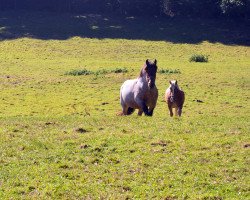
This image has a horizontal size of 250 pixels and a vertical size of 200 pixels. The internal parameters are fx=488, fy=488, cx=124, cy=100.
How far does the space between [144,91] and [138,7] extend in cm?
4523

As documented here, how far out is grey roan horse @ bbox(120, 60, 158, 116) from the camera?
16.9 metres

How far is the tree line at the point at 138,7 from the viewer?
193ft

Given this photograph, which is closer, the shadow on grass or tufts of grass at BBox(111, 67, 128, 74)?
tufts of grass at BBox(111, 67, 128, 74)

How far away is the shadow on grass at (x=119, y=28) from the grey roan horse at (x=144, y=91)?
111 ft

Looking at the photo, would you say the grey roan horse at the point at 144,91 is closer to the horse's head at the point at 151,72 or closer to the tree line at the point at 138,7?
the horse's head at the point at 151,72

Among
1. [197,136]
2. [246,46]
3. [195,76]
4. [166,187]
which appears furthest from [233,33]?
[166,187]

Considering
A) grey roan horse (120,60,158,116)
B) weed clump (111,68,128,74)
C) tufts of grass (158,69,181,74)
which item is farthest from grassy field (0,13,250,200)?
tufts of grass (158,69,181,74)

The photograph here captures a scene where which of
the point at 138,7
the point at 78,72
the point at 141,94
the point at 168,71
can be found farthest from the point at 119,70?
the point at 138,7

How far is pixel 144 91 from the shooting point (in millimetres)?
17438

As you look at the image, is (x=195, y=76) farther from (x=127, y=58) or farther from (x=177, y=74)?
(x=127, y=58)

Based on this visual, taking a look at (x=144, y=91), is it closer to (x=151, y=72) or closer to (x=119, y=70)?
(x=151, y=72)

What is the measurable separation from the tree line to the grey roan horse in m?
39.5

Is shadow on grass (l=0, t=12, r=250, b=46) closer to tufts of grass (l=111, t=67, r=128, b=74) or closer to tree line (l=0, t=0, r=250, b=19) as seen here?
tree line (l=0, t=0, r=250, b=19)

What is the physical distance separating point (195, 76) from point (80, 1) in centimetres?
3298
